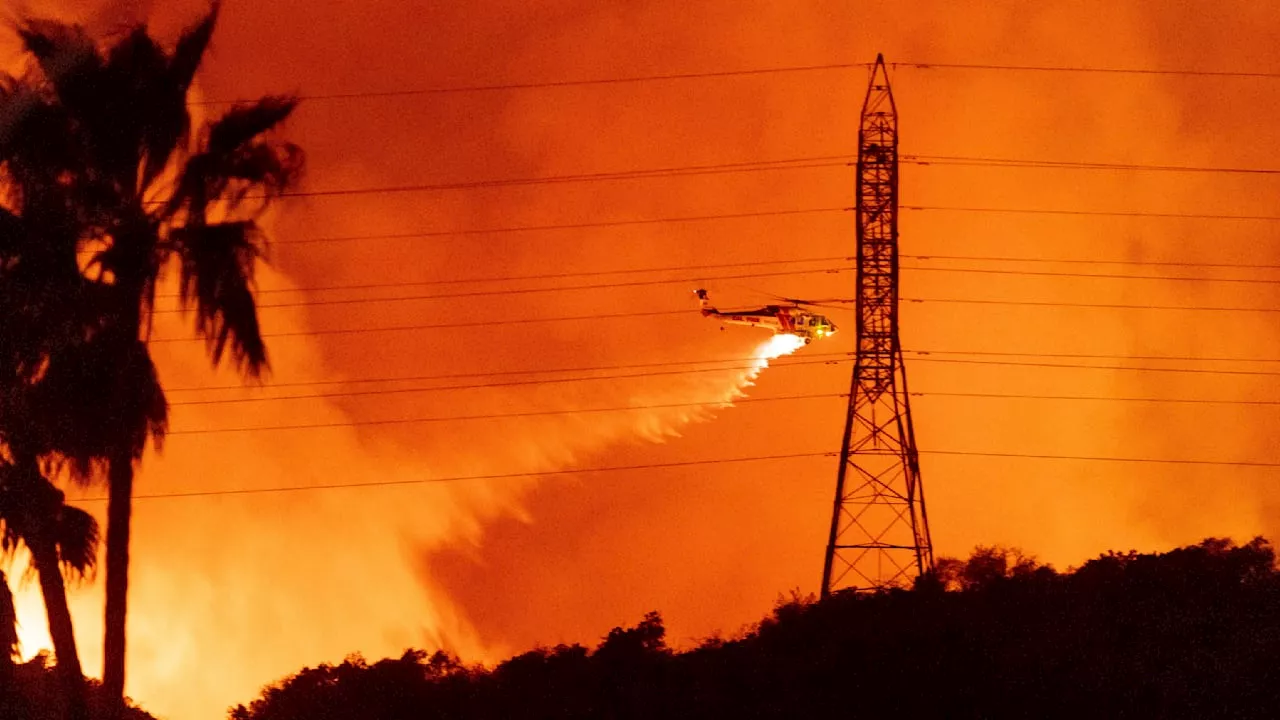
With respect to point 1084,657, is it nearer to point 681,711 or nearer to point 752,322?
point 681,711

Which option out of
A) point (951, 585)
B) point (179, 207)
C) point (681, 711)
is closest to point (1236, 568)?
point (951, 585)

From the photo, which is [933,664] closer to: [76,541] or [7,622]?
[76,541]

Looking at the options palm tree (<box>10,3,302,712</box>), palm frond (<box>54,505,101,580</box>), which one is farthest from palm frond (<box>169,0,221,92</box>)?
palm frond (<box>54,505,101,580</box>)

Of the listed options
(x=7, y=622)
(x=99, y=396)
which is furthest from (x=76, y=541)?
(x=7, y=622)

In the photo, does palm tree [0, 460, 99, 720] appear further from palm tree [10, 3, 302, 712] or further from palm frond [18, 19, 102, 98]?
palm frond [18, 19, 102, 98]

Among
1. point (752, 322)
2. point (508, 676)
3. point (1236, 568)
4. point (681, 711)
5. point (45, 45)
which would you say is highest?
point (752, 322)

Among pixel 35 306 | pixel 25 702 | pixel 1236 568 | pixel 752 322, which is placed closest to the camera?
pixel 35 306
